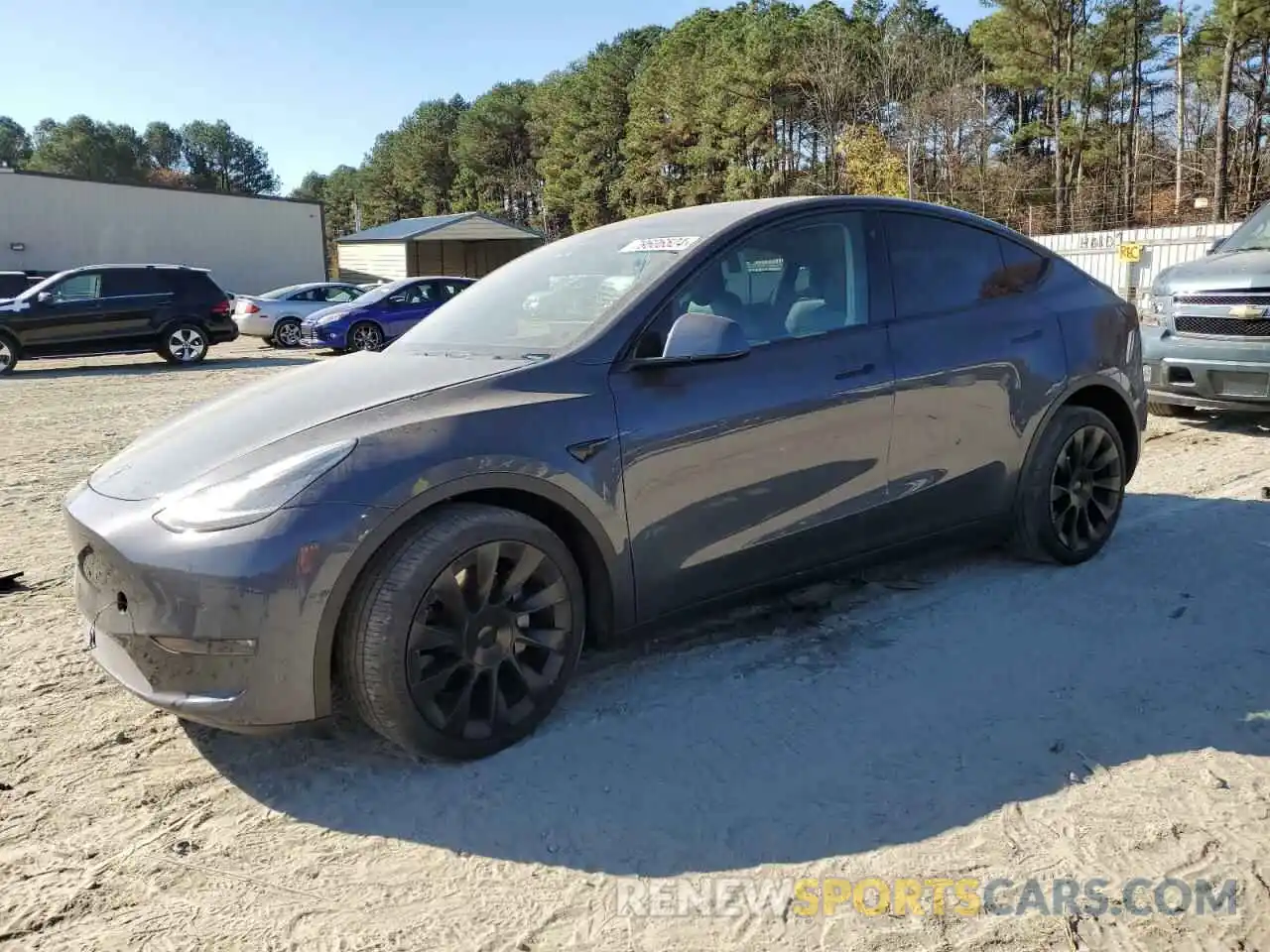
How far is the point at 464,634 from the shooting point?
9.29 feet

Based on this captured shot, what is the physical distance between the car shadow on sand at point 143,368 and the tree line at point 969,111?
2256cm

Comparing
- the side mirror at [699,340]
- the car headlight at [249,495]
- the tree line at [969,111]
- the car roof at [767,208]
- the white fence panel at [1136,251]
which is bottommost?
the car headlight at [249,495]

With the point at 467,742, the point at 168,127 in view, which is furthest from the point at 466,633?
the point at 168,127

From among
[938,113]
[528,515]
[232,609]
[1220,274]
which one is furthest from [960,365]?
[938,113]

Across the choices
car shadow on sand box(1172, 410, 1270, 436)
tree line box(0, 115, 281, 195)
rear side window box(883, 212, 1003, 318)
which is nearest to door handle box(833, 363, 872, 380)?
rear side window box(883, 212, 1003, 318)

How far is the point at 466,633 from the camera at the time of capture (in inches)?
112

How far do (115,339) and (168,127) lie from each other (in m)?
124

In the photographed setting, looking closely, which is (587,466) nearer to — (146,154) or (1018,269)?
(1018,269)

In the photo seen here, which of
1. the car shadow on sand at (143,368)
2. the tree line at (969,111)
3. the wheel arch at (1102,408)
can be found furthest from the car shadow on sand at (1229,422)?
the tree line at (969,111)

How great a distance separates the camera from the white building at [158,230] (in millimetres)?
31969

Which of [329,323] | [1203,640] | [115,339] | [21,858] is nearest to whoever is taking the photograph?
[21,858]

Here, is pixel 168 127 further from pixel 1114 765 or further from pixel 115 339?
pixel 1114 765

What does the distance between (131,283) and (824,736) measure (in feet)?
53.8

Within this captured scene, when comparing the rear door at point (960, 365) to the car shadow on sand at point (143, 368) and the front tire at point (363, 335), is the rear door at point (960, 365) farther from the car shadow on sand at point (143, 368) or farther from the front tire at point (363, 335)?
the front tire at point (363, 335)
